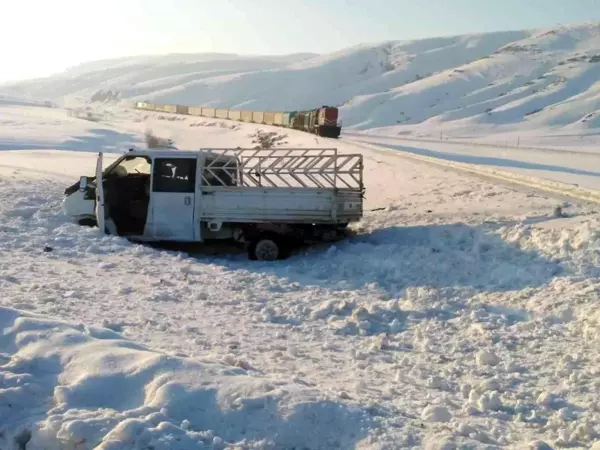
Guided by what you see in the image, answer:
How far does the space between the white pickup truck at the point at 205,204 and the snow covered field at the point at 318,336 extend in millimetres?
462

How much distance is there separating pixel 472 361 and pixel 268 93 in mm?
133293

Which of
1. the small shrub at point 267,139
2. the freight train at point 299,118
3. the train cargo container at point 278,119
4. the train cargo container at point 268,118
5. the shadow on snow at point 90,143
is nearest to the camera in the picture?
the shadow on snow at point 90,143

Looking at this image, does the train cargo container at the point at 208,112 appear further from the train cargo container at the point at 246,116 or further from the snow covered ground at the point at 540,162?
the snow covered ground at the point at 540,162

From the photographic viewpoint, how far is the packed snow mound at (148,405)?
13.1 feet

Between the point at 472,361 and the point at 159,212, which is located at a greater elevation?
the point at 159,212

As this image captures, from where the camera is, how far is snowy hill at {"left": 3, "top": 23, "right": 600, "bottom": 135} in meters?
66.7

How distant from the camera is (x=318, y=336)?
6.67 meters

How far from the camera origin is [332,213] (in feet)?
34.1

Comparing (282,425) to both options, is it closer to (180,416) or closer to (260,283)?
(180,416)

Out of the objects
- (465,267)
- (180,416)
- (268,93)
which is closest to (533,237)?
(465,267)

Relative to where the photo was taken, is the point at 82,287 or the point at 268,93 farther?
the point at 268,93

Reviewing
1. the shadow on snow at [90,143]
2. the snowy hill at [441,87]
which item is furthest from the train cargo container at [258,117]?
the shadow on snow at [90,143]

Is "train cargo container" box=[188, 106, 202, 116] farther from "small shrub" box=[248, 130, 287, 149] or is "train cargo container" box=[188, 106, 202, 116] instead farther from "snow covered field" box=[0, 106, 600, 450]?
"snow covered field" box=[0, 106, 600, 450]

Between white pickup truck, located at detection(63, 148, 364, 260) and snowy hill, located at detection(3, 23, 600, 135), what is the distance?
161 feet
